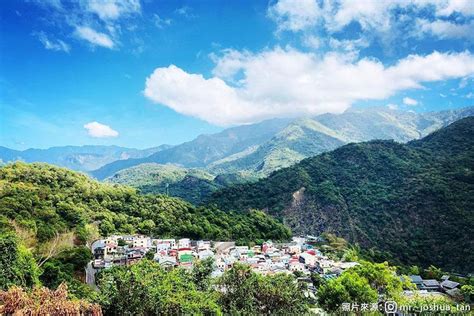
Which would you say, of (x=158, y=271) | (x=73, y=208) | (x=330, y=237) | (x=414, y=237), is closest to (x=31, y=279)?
(x=158, y=271)

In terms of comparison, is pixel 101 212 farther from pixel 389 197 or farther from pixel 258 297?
pixel 389 197

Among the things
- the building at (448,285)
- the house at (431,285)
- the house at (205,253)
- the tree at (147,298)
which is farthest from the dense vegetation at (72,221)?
the building at (448,285)

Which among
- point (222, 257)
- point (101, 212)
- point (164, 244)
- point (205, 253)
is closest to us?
point (222, 257)

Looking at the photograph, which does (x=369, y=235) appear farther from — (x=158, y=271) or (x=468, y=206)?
(x=158, y=271)

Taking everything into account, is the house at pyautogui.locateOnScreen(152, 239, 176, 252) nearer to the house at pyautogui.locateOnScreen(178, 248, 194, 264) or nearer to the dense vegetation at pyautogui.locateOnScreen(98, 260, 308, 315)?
the house at pyautogui.locateOnScreen(178, 248, 194, 264)

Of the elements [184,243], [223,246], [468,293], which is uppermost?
[184,243]

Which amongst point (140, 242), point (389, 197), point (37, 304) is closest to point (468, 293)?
point (37, 304)

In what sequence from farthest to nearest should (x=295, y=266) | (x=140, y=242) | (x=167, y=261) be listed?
(x=140, y=242), (x=295, y=266), (x=167, y=261)

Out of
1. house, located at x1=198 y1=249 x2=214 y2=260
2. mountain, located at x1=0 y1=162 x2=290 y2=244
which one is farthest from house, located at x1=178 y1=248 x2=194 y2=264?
mountain, located at x1=0 y1=162 x2=290 y2=244
